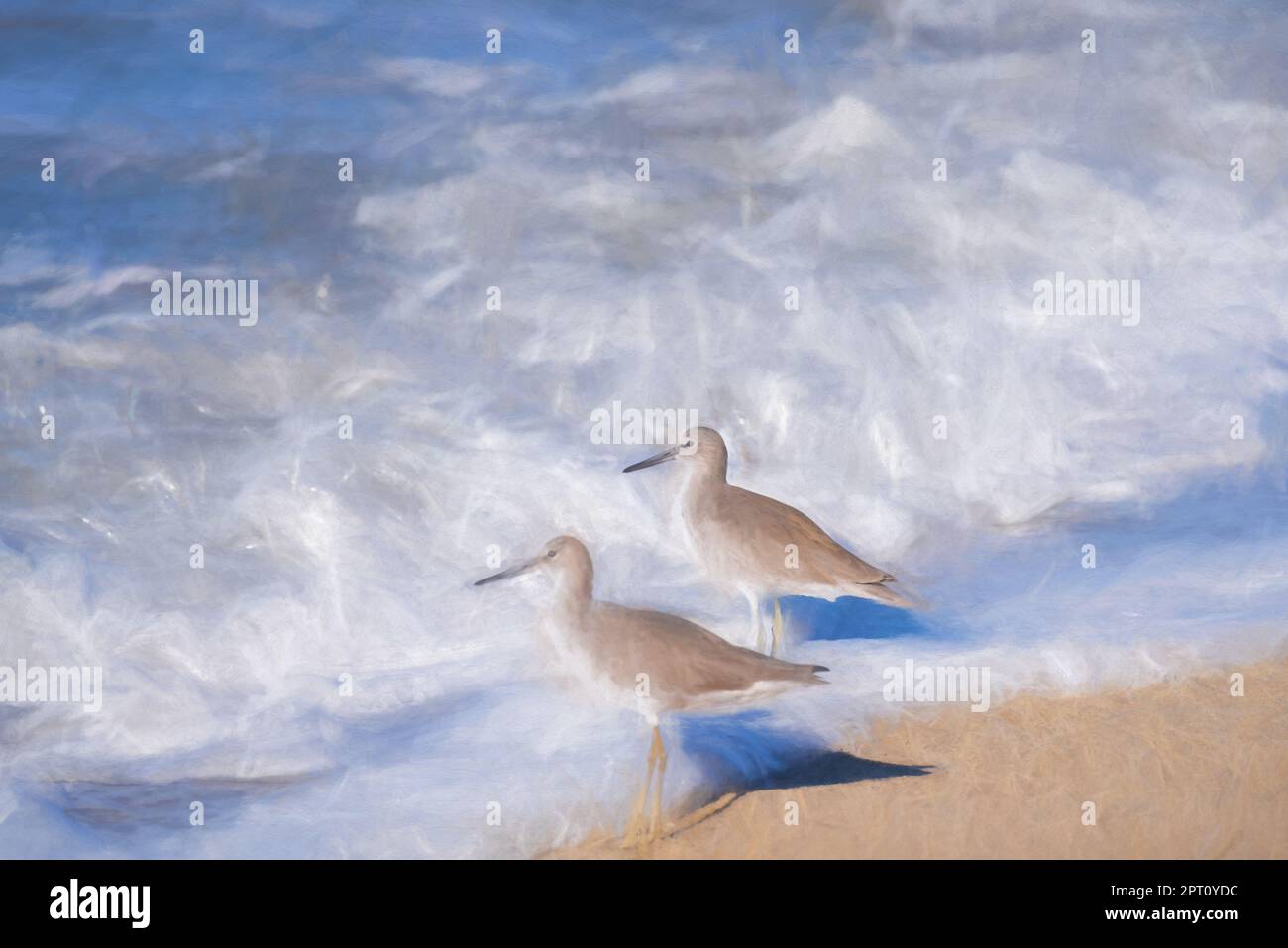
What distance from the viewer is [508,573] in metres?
3.05

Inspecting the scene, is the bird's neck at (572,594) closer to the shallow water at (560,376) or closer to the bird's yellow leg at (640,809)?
the shallow water at (560,376)

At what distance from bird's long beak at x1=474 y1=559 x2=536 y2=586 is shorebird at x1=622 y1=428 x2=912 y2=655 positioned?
1.20 feet

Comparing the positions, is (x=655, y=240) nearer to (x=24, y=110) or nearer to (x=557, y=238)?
(x=557, y=238)

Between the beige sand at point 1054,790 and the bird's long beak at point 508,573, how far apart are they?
26.6 inches

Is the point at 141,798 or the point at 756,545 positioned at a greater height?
the point at 756,545

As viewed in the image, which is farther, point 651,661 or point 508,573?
point 508,573

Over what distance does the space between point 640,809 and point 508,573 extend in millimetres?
655

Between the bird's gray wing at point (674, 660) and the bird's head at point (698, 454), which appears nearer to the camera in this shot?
the bird's gray wing at point (674, 660)

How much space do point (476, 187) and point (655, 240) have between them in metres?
0.48

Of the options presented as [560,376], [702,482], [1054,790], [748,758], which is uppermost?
[560,376]

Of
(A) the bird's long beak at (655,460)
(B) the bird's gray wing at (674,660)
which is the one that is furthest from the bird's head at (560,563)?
(A) the bird's long beak at (655,460)

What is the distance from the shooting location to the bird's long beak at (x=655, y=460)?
3090mm

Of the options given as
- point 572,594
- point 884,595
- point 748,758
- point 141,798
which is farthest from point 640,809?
point 141,798

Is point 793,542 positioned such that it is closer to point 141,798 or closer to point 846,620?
point 846,620
